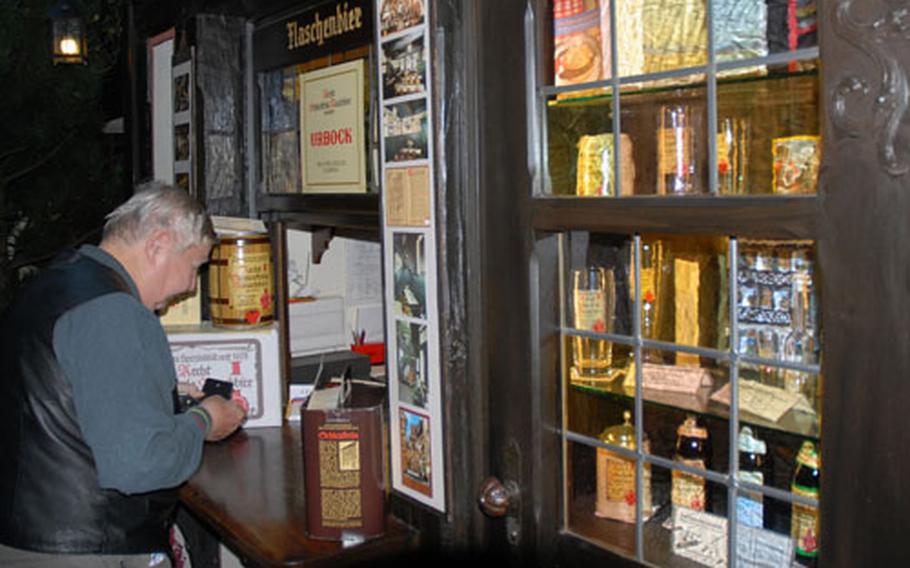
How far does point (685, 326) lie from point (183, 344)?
191 cm

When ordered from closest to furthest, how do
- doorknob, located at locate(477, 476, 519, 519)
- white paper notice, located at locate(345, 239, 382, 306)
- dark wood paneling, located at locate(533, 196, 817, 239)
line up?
dark wood paneling, located at locate(533, 196, 817, 239) < doorknob, located at locate(477, 476, 519, 519) < white paper notice, located at locate(345, 239, 382, 306)

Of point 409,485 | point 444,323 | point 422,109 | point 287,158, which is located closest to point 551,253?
point 444,323

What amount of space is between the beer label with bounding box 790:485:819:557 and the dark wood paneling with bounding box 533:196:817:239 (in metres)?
0.45

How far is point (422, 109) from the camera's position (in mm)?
2176

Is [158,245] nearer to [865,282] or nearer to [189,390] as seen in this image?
[189,390]

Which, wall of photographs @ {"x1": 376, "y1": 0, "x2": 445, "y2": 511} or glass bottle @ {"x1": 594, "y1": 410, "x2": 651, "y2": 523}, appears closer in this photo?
glass bottle @ {"x1": 594, "y1": 410, "x2": 651, "y2": 523}

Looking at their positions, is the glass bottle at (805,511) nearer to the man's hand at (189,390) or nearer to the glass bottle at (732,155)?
the glass bottle at (732,155)

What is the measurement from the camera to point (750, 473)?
1.72 metres

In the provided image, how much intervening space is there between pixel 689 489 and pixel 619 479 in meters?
0.18

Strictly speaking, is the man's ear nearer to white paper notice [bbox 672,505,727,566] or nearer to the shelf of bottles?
the shelf of bottles

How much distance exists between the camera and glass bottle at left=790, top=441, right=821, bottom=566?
5.35 ft

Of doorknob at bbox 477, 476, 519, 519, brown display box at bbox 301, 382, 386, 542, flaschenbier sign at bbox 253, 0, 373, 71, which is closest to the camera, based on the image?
doorknob at bbox 477, 476, 519, 519

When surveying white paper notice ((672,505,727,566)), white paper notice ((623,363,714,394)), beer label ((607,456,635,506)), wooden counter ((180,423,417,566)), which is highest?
white paper notice ((623,363,714,394))

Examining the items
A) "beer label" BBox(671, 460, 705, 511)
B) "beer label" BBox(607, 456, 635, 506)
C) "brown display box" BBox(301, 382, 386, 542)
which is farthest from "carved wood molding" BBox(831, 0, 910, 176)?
"brown display box" BBox(301, 382, 386, 542)
